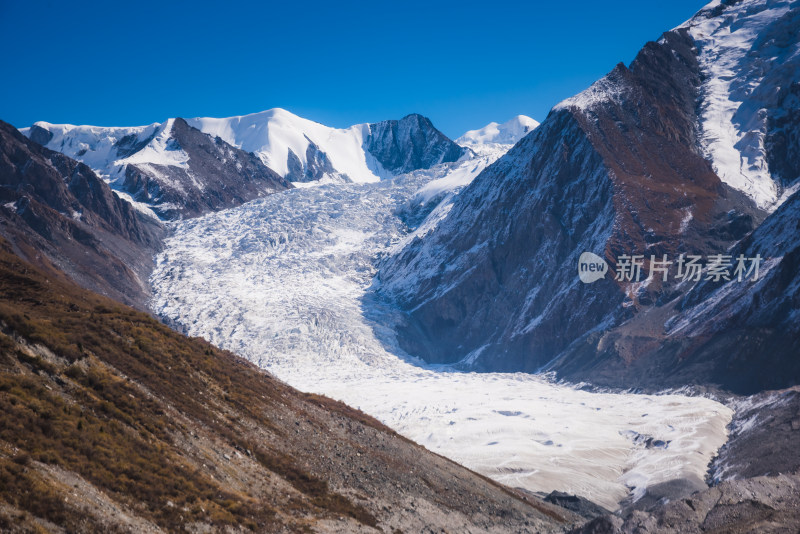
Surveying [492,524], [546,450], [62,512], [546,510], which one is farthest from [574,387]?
[62,512]

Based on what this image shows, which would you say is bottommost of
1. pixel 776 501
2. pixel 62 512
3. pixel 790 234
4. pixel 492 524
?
pixel 62 512

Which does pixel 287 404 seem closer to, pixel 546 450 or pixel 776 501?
pixel 776 501

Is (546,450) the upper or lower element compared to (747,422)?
lower

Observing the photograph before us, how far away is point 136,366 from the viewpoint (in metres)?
41.5

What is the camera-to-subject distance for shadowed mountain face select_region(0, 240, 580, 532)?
2633 cm

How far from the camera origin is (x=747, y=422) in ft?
362

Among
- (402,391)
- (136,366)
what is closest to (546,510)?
(136,366)

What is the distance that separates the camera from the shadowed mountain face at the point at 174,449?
26.3 m

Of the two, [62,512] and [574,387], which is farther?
[574,387]

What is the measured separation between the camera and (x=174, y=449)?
34.1 metres

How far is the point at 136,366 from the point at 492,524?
85.6ft

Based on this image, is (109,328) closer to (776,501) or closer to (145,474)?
(145,474)

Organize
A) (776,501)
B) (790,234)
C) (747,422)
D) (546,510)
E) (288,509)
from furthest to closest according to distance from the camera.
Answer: (790,234)
(747,422)
(546,510)
(776,501)
(288,509)

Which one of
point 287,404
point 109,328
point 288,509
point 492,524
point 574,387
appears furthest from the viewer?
point 574,387
